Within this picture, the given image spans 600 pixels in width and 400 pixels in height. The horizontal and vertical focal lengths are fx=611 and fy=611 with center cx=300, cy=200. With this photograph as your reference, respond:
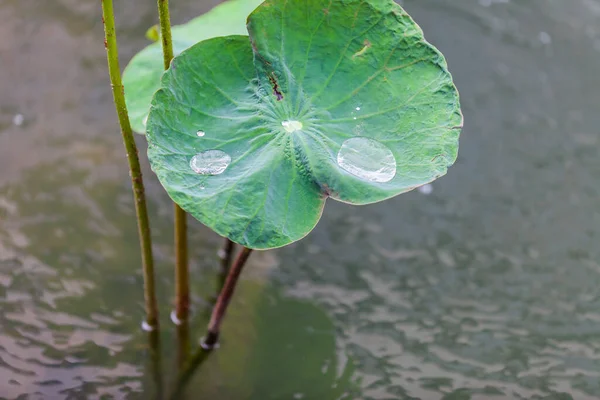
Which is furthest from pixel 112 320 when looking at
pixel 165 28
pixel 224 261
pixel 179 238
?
pixel 165 28

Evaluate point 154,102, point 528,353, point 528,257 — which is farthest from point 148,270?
point 528,257

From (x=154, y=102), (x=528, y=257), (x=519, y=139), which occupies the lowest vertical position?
(x=154, y=102)

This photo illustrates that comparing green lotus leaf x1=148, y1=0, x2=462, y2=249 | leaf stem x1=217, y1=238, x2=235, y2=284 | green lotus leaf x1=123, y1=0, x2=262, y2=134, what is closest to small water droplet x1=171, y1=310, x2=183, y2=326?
leaf stem x1=217, y1=238, x2=235, y2=284

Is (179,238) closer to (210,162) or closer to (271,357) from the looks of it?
(210,162)

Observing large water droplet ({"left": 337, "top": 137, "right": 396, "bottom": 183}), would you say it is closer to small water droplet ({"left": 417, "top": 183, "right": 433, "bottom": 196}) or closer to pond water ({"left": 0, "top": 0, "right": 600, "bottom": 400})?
pond water ({"left": 0, "top": 0, "right": 600, "bottom": 400})

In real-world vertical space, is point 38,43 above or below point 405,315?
above

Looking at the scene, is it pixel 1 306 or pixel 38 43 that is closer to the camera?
pixel 1 306

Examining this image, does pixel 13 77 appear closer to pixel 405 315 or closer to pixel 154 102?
pixel 154 102

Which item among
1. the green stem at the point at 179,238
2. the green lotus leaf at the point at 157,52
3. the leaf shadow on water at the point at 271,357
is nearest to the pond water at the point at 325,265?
the leaf shadow on water at the point at 271,357
